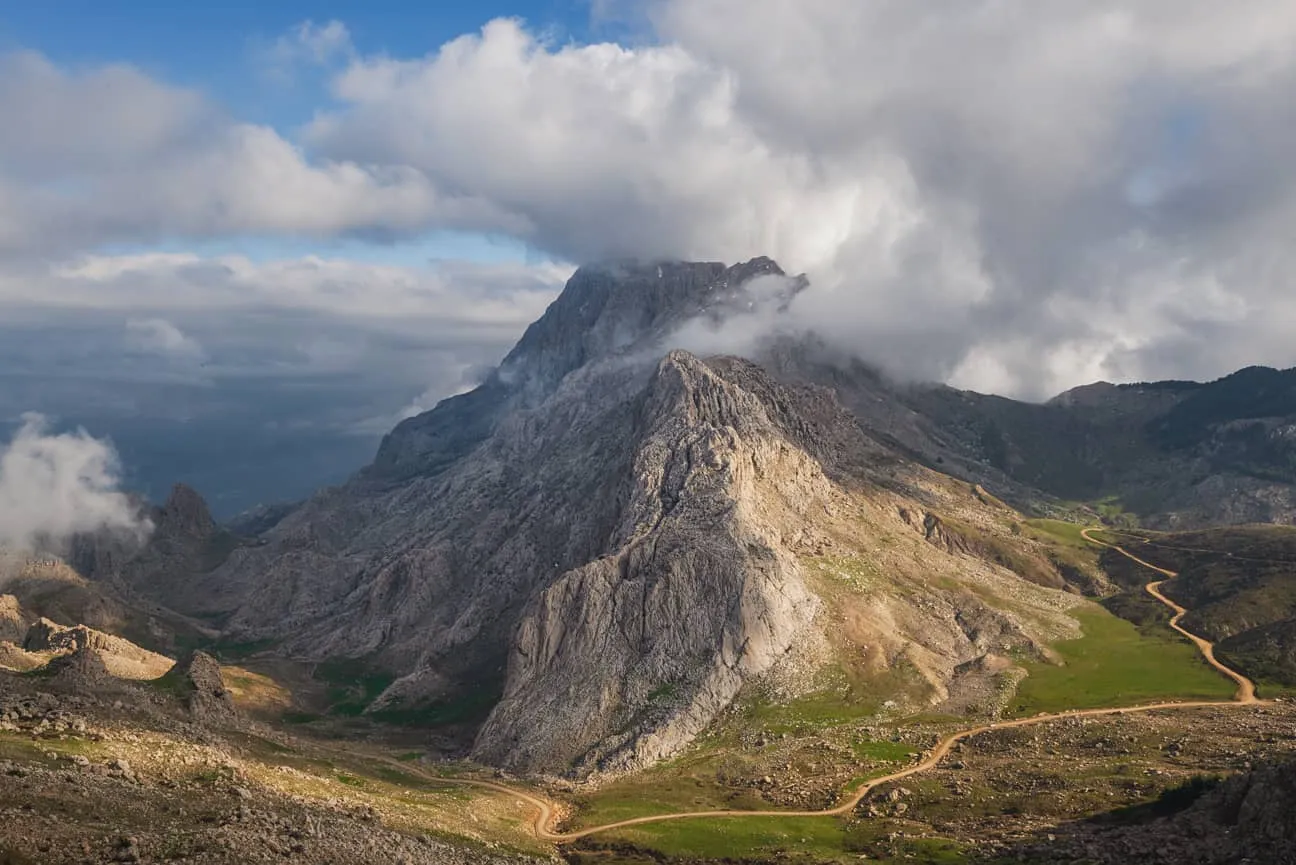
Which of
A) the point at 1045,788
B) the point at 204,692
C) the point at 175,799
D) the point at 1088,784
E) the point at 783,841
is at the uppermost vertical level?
the point at 175,799

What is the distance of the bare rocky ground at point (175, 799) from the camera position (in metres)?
65.9

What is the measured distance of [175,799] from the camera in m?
78.8

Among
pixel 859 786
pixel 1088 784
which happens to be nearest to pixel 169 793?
pixel 859 786

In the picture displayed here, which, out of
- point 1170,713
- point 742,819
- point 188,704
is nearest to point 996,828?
point 742,819

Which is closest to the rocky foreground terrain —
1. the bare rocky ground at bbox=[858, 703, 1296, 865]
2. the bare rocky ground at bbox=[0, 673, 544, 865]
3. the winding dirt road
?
the bare rocky ground at bbox=[0, 673, 544, 865]

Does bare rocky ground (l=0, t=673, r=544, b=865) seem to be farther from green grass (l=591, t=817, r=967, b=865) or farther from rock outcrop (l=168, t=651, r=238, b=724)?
green grass (l=591, t=817, r=967, b=865)

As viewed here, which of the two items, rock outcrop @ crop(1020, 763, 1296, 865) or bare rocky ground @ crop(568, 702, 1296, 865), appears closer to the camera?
rock outcrop @ crop(1020, 763, 1296, 865)

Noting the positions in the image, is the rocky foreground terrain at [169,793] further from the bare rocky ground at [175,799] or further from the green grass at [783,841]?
the green grass at [783,841]

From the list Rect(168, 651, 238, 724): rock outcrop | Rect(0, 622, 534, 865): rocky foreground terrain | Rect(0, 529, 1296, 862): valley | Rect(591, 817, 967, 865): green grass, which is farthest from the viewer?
Rect(168, 651, 238, 724): rock outcrop

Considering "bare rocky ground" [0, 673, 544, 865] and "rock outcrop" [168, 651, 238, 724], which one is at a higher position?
"bare rocky ground" [0, 673, 544, 865]

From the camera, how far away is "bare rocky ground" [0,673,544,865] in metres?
65.9

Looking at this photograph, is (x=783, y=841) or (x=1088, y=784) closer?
(x=783, y=841)

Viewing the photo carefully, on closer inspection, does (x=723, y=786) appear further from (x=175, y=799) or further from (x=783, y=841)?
(x=175, y=799)

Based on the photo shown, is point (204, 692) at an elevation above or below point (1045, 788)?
below
